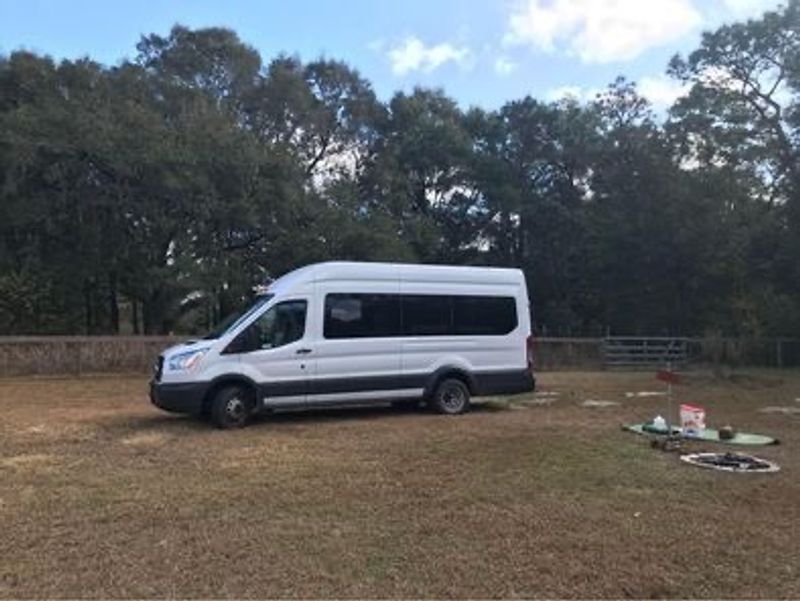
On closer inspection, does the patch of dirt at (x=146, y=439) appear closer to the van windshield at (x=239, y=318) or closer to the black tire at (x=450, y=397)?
the van windshield at (x=239, y=318)

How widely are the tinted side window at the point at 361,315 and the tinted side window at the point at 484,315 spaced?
1139 mm

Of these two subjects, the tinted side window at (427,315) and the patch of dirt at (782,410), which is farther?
the patch of dirt at (782,410)

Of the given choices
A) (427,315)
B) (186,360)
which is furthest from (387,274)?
(186,360)

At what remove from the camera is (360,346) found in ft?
46.4

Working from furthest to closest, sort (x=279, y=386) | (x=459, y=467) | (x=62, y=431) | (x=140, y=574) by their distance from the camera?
(x=279, y=386) < (x=62, y=431) < (x=459, y=467) < (x=140, y=574)

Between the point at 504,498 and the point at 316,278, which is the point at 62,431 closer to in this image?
the point at 316,278

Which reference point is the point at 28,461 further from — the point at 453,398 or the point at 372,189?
the point at 372,189

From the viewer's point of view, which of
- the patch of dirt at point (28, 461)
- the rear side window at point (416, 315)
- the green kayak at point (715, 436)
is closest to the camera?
the patch of dirt at point (28, 461)

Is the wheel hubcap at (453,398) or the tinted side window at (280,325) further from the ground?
the tinted side window at (280,325)

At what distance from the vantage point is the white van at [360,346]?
13172 mm

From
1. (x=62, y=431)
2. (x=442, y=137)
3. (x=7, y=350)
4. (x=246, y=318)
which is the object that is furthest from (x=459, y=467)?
(x=442, y=137)

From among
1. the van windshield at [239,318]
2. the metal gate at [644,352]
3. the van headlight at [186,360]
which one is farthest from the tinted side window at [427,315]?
the metal gate at [644,352]

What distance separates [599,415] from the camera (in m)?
15.2

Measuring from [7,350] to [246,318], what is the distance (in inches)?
465
